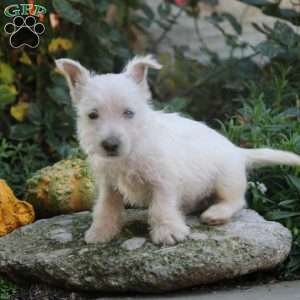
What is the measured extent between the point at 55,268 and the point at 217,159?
1.33 metres

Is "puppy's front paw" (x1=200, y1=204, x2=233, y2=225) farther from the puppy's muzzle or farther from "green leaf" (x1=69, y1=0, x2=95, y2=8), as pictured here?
"green leaf" (x1=69, y1=0, x2=95, y2=8)

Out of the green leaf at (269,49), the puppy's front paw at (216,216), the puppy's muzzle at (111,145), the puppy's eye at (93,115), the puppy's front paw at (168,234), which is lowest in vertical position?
the puppy's front paw at (168,234)

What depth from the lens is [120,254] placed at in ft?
14.3

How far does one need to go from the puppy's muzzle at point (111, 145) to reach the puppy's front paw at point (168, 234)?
2.09ft

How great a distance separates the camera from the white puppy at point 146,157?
411cm

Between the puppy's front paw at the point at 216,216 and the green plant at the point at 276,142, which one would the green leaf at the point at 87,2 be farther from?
the puppy's front paw at the point at 216,216

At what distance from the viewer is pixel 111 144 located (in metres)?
3.99

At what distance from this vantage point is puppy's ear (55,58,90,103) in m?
4.28

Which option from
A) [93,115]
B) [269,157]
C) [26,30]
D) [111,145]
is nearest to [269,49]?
[269,157]

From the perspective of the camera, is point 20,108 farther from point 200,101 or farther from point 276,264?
point 276,264

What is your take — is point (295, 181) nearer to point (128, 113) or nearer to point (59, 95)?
point (128, 113)

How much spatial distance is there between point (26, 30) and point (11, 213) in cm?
155

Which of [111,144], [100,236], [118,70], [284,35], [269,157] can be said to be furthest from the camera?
[118,70]

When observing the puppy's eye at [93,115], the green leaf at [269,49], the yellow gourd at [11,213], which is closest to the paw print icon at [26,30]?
the yellow gourd at [11,213]
